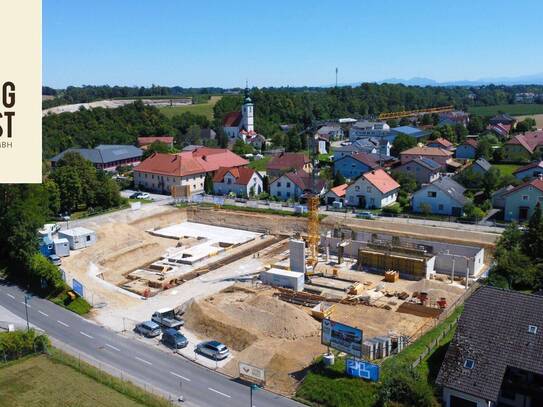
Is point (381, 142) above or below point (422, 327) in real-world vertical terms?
above

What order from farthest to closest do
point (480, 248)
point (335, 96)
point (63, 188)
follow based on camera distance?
1. point (335, 96)
2. point (63, 188)
3. point (480, 248)

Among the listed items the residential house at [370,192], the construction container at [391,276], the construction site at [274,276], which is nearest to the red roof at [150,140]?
the construction site at [274,276]

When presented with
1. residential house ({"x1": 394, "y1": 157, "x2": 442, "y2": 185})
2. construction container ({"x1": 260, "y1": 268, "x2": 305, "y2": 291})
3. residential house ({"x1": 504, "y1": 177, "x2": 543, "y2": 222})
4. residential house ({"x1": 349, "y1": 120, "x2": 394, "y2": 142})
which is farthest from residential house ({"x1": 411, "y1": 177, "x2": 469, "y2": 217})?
residential house ({"x1": 349, "y1": 120, "x2": 394, "y2": 142})

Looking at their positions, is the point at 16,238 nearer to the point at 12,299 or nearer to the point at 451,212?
the point at 12,299

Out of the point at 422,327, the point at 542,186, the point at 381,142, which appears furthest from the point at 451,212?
the point at 381,142

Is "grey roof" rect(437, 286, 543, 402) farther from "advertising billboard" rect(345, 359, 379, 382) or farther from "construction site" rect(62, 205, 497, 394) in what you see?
"construction site" rect(62, 205, 497, 394)

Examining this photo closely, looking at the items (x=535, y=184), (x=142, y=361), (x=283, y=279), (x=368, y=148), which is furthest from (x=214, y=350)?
(x=368, y=148)

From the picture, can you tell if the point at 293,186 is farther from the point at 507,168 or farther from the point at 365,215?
the point at 507,168
